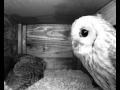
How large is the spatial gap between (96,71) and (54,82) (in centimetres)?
68

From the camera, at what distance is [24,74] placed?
119 cm

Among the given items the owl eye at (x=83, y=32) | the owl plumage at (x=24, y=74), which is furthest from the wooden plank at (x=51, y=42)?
the owl eye at (x=83, y=32)

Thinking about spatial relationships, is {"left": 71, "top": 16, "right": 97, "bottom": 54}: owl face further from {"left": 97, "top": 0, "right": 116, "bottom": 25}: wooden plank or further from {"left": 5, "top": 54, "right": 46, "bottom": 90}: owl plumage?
{"left": 5, "top": 54, "right": 46, "bottom": 90}: owl plumage

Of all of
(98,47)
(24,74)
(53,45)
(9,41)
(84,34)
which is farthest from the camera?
(53,45)

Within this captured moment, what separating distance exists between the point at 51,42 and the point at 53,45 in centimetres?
6

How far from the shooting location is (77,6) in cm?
98

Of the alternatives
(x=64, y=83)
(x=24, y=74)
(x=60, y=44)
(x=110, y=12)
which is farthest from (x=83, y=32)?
(x=60, y=44)

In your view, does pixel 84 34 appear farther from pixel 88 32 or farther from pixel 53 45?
pixel 53 45

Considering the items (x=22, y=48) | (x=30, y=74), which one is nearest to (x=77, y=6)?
(x=30, y=74)

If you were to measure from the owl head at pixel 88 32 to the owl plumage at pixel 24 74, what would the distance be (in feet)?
2.18

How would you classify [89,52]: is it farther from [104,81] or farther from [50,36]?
[50,36]

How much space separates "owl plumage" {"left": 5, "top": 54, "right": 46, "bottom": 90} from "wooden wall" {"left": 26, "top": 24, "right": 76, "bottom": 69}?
0.35m

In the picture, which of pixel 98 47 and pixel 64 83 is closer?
pixel 98 47

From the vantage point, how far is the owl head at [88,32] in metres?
0.74
